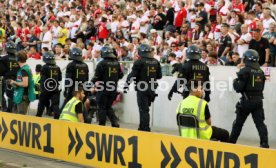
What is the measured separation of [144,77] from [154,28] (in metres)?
8.80

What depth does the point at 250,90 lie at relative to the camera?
14039 millimetres

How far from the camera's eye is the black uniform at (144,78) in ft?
52.8

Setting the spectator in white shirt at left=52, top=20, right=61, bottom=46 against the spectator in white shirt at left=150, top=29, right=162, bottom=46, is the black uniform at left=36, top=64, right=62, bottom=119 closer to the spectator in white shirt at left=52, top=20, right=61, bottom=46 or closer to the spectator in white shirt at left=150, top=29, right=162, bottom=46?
the spectator in white shirt at left=150, top=29, right=162, bottom=46

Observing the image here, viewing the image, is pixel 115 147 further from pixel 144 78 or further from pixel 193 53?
pixel 144 78

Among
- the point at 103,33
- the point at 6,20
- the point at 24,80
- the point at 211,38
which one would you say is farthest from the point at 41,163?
the point at 6,20

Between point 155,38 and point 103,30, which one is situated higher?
point 103,30

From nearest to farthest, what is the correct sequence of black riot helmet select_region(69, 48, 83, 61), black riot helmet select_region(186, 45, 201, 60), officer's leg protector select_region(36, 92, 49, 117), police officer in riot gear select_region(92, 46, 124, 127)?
black riot helmet select_region(186, 45, 201, 60) → police officer in riot gear select_region(92, 46, 124, 127) → black riot helmet select_region(69, 48, 83, 61) → officer's leg protector select_region(36, 92, 49, 117)

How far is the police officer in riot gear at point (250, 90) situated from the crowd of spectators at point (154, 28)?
11.1 feet

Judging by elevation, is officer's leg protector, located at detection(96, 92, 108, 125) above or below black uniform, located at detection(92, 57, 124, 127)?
below

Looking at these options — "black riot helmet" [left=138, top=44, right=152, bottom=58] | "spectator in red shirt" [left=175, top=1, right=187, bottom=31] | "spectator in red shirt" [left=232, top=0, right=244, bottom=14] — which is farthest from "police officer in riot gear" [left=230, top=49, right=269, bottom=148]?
"spectator in red shirt" [left=175, top=1, right=187, bottom=31]

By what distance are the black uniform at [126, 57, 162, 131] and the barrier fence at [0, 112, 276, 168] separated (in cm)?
312

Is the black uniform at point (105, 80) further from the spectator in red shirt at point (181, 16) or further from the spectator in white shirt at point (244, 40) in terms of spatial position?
the spectator in red shirt at point (181, 16)

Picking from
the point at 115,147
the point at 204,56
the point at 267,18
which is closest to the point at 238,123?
the point at 115,147

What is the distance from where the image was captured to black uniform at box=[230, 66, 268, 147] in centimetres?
1396
